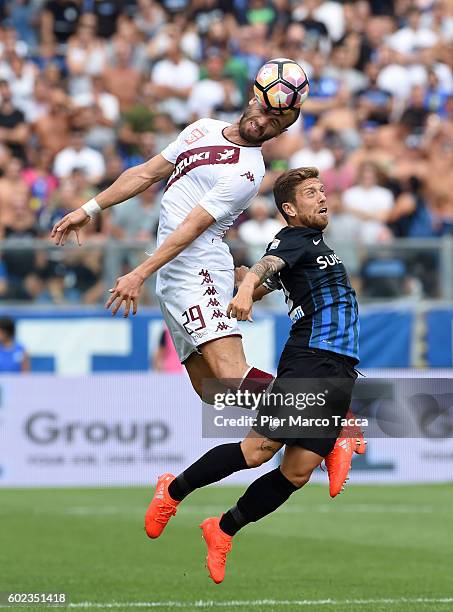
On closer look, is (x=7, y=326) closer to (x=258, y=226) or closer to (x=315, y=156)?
(x=258, y=226)

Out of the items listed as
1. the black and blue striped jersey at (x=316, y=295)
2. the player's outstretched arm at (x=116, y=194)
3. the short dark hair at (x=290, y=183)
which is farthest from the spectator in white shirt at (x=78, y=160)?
the black and blue striped jersey at (x=316, y=295)

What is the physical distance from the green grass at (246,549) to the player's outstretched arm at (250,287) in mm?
1774

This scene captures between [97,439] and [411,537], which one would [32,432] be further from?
[411,537]

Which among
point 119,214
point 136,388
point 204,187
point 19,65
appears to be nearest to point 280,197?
point 204,187

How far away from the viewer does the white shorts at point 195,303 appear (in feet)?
26.8

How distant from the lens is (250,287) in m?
7.24

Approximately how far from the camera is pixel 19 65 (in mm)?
19781

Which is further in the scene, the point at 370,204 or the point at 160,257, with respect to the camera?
the point at 370,204

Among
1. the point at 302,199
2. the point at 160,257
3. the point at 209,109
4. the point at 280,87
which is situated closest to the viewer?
the point at 160,257

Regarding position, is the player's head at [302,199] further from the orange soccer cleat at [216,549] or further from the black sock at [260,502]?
the orange soccer cleat at [216,549]

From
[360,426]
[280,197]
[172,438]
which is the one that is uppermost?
[280,197]

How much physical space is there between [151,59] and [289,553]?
11234mm

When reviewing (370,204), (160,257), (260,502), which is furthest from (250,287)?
(370,204)

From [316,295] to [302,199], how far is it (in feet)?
1.92
